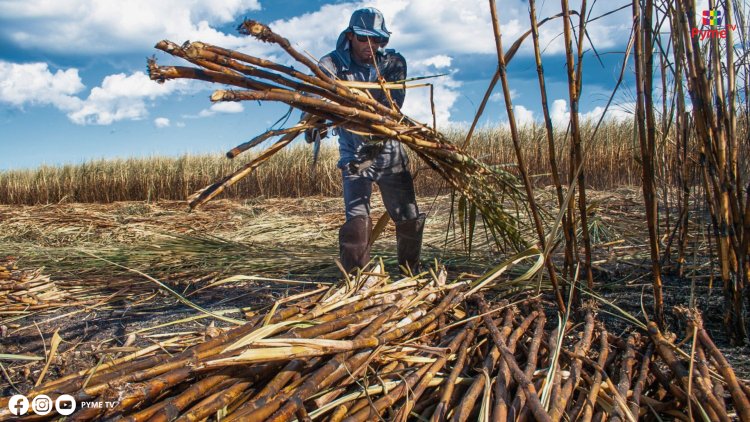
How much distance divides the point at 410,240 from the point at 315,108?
1.56 metres

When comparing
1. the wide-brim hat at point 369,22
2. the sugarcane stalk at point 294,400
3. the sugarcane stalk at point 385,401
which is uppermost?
the wide-brim hat at point 369,22

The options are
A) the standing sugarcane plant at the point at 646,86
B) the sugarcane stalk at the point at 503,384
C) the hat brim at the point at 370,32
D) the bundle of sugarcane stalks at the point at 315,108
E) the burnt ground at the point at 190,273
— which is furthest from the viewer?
the hat brim at the point at 370,32

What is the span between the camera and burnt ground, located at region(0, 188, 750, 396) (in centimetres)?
225

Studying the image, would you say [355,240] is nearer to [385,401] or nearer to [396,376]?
[396,376]

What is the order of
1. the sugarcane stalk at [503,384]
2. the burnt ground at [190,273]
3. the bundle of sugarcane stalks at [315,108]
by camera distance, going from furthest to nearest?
the burnt ground at [190,273] → the bundle of sugarcane stalks at [315,108] → the sugarcane stalk at [503,384]

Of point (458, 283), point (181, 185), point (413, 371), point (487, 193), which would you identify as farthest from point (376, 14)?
point (181, 185)

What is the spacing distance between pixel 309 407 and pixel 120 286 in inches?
103

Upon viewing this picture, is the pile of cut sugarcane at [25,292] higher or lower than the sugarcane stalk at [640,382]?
higher

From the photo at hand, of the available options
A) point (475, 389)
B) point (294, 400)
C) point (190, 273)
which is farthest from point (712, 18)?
point (190, 273)

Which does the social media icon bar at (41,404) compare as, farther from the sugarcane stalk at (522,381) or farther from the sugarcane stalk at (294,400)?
the sugarcane stalk at (522,381)

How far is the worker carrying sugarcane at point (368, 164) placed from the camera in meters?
3.10

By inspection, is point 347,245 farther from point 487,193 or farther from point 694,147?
point 694,147

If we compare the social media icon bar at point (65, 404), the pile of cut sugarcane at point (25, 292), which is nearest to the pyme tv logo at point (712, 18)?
the social media icon bar at point (65, 404)

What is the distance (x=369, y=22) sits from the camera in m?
3.10
